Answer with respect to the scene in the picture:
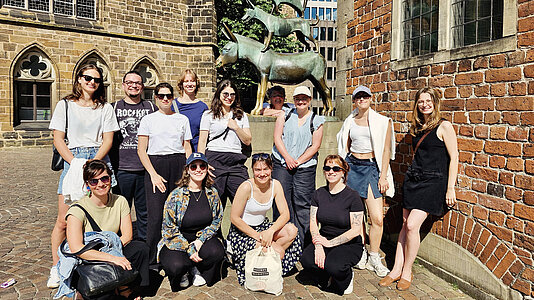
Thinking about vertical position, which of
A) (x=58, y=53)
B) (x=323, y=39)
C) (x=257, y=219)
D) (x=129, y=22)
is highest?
(x=323, y=39)

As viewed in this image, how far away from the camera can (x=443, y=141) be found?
12.3 feet

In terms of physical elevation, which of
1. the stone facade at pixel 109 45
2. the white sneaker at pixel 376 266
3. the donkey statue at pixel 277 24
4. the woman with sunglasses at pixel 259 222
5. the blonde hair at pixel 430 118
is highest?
the stone facade at pixel 109 45

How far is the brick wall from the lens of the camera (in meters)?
3.29

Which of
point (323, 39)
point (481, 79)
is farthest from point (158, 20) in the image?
point (323, 39)

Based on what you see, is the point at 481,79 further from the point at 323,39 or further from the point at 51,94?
the point at 323,39

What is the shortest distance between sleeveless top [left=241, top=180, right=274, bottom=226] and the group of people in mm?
11

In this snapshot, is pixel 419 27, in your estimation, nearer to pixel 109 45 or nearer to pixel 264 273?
pixel 264 273

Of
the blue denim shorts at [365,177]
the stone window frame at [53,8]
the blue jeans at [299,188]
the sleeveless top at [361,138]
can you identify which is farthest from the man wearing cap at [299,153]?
the stone window frame at [53,8]

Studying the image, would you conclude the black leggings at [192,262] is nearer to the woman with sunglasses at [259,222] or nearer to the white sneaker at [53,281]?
the woman with sunglasses at [259,222]

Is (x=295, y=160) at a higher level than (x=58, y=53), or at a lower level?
lower

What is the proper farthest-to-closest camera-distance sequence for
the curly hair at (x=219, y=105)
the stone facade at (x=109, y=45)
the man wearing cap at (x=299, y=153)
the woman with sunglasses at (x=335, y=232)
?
the stone facade at (x=109, y=45)
the man wearing cap at (x=299, y=153)
the curly hair at (x=219, y=105)
the woman with sunglasses at (x=335, y=232)

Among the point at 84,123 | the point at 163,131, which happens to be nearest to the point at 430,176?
the point at 163,131

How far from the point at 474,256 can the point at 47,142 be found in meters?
17.7

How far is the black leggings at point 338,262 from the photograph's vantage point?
11.9 feet
